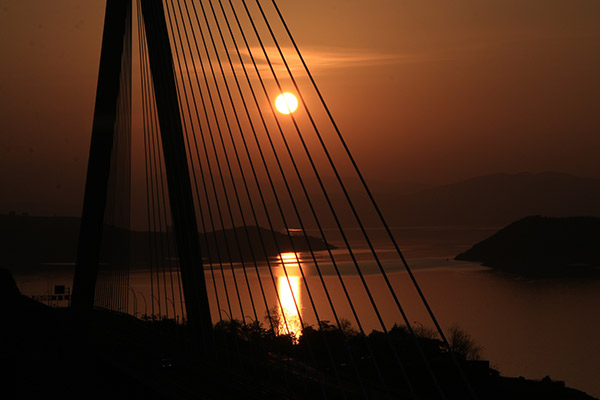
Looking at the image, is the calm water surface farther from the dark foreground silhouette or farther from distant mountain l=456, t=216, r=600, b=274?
the dark foreground silhouette

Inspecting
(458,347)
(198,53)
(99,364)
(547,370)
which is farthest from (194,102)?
(547,370)

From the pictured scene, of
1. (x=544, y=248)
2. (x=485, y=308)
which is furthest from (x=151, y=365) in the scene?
(x=544, y=248)

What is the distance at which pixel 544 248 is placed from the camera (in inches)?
5856

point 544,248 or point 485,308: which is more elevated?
point 544,248

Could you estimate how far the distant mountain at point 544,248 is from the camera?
138 m

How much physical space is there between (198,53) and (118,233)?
9.26 m

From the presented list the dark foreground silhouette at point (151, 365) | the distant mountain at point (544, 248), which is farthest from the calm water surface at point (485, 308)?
the dark foreground silhouette at point (151, 365)

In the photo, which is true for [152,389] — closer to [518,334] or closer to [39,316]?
[39,316]

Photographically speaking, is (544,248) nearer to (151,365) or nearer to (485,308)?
(485,308)

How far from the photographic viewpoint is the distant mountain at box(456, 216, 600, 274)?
13850 cm

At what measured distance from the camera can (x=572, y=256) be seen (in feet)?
467

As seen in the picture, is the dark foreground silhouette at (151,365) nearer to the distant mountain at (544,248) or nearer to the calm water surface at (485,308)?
the calm water surface at (485,308)

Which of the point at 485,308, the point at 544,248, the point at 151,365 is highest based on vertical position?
the point at 544,248

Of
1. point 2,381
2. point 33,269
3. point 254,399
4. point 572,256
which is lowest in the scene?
point 254,399
